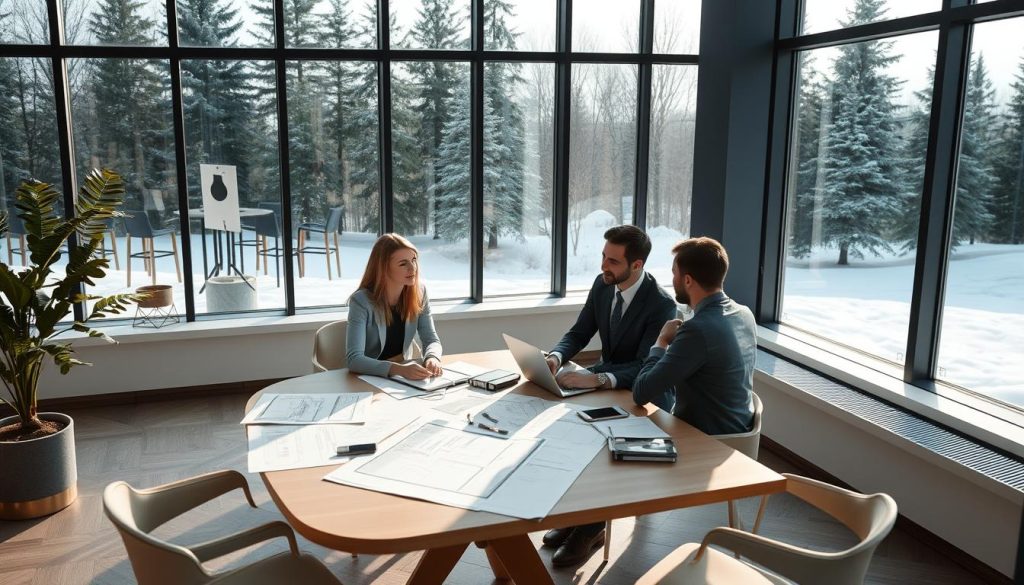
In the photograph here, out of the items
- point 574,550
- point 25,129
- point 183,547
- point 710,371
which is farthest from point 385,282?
point 25,129

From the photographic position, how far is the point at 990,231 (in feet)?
12.2

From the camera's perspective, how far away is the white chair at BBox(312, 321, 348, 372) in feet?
13.0

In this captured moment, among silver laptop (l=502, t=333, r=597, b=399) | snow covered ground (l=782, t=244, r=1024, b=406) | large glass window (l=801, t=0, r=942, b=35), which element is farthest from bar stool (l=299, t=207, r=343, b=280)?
large glass window (l=801, t=0, r=942, b=35)

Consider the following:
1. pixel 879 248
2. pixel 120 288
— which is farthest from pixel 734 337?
pixel 120 288

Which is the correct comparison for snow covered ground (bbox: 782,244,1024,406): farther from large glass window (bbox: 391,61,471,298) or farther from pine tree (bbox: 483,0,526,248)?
large glass window (bbox: 391,61,471,298)

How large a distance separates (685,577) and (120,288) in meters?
4.53

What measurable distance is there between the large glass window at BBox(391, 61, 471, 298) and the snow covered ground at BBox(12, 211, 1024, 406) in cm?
2

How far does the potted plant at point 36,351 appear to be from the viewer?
12.3 ft

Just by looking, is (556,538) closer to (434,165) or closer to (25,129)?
(434,165)

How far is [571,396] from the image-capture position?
10.4 ft

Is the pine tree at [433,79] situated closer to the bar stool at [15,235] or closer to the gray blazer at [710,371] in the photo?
the bar stool at [15,235]

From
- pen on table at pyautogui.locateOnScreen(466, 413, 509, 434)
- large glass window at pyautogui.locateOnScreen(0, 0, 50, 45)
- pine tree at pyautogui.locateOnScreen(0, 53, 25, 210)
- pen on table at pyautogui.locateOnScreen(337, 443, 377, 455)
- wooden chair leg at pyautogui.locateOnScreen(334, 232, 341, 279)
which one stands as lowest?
pen on table at pyautogui.locateOnScreen(337, 443, 377, 455)

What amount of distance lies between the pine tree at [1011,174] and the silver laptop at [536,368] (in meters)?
2.08

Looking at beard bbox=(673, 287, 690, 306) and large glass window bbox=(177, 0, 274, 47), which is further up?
large glass window bbox=(177, 0, 274, 47)
